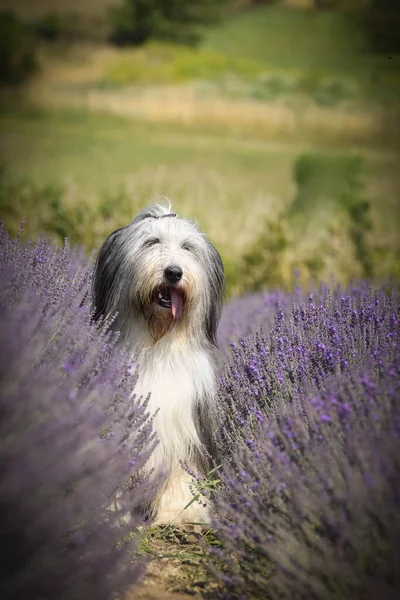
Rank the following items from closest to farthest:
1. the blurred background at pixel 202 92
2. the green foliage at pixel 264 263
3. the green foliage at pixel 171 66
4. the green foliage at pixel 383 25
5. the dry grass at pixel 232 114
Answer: the green foliage at pixel 264 263 < the blurred background at pixel 202 92 < the green foliage at pixel 383 25 < the dry grass at pixel 232 114 < the green foliage at pixel 171 66

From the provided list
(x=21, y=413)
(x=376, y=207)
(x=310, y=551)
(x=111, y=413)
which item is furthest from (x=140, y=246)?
(x=376, y=207)

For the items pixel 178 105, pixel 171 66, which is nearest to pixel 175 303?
pixel 178 105

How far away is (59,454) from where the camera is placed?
71.9 inches

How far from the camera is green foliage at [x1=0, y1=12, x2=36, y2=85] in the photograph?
10.0m

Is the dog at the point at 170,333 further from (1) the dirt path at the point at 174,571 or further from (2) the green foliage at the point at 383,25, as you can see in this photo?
(2) the green foliage at the point at 383,25

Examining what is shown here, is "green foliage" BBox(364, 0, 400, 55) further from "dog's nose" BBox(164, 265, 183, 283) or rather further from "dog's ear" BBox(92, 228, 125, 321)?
"dog's nose" BBox(164, 265, 183, 283)

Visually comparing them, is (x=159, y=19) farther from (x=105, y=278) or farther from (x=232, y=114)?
(x=105, y=278)

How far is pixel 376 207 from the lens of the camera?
355 inches

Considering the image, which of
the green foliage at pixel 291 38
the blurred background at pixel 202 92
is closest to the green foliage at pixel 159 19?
the blurred background at pixel 202 92

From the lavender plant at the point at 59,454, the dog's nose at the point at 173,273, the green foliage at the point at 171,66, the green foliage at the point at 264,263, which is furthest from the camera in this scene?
the green foliage at the point at 171,66

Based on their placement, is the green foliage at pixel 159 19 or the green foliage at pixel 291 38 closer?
the green foliage at pixel 291 38

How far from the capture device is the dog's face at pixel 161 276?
2.95 meters

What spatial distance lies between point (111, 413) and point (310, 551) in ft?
2.74

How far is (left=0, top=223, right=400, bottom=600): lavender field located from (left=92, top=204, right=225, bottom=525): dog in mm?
148
